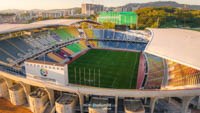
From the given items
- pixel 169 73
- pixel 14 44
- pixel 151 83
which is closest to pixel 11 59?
pixel 14 44

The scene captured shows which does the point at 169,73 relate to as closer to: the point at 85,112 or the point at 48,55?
the point at 85,112

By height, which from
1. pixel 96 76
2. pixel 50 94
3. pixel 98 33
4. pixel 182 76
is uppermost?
pixel 98 33

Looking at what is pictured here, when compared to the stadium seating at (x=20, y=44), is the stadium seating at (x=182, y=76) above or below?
below

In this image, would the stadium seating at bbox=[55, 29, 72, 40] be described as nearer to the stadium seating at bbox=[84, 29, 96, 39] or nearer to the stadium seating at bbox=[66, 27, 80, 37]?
the stadium seating at bbox=[66, 27, 80, 37]

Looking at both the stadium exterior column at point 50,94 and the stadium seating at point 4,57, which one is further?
the stadium seating at point 4,57

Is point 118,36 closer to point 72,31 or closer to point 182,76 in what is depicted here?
point 72,31

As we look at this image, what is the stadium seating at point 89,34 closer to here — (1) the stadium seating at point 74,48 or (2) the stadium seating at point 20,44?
(1) the stadium seating at point 74,48

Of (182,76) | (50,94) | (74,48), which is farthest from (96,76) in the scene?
(74,48)

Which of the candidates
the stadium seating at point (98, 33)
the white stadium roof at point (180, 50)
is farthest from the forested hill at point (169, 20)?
the white stadium roof at point (180, 50)
